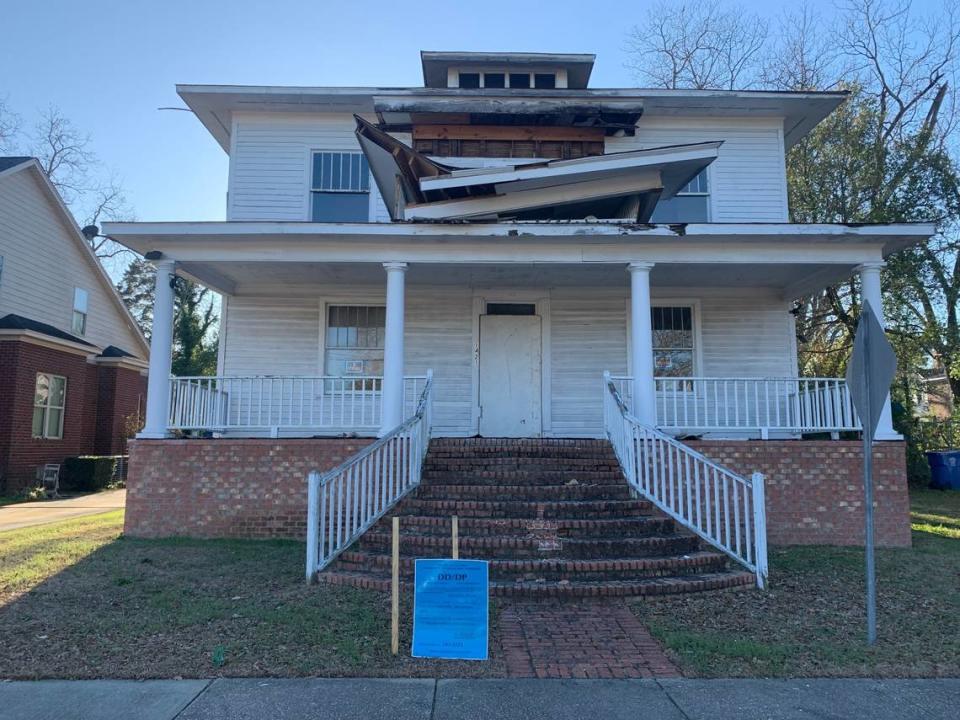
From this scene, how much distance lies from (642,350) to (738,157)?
5.07 meters

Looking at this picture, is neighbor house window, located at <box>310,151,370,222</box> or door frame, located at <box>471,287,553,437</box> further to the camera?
neighbor house window, located at <box>310,151,370,222</box>

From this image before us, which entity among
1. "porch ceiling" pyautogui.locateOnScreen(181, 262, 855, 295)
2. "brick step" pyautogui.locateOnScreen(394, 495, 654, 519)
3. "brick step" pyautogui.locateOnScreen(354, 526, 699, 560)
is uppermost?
"porch ceiling" pyautogui.locateOnScreen(181, 262, 855, 295)

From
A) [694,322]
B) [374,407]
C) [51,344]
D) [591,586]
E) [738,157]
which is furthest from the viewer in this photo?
[51,344]

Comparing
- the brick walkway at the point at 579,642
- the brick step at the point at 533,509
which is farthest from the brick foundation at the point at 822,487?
the brick walkway at the point at 579,642

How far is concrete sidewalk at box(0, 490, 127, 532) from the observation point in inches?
447

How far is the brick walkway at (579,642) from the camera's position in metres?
4.55

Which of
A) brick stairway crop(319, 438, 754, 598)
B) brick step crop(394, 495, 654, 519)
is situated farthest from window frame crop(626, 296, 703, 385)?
brick step crop(394, 495, 654, 519)

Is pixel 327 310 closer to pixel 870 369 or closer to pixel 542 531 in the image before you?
pixel 542 531

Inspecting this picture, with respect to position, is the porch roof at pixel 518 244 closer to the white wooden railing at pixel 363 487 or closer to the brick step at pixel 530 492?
the white wooden railing at pixel 363 487

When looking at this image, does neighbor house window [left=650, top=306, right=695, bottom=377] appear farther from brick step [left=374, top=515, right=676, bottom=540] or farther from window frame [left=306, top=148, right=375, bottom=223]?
window frame [left=306, top=148, right=375, bottom=223]

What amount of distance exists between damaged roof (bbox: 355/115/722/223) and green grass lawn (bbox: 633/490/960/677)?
18.2 ft

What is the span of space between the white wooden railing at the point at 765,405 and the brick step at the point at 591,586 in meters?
3.11

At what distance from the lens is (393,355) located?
9234mm

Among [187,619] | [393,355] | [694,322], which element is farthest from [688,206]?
[187,619]
